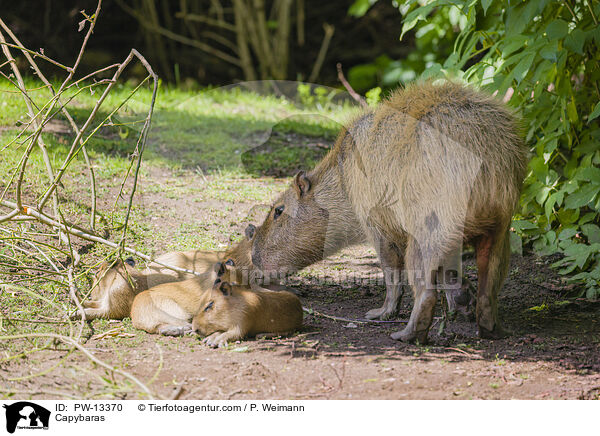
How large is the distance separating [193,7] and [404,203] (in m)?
7.85

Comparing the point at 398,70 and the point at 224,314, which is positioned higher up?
the point at 398,70

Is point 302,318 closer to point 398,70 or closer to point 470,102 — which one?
point 470,102

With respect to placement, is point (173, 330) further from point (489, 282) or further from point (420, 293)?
point (489, 282)

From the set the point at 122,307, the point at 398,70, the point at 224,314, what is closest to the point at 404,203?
the point at 224,314

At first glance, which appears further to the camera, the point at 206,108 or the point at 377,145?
the point at 206,108

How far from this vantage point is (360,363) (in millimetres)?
3127

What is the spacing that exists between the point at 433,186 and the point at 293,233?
3.73 feet

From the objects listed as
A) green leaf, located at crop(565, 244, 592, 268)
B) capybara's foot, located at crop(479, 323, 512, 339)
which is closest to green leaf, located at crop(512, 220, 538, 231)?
green leaf, located at crop(565, 244, 592, 268)

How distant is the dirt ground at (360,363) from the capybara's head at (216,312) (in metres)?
0.10

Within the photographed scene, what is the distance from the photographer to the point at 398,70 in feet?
29.0
